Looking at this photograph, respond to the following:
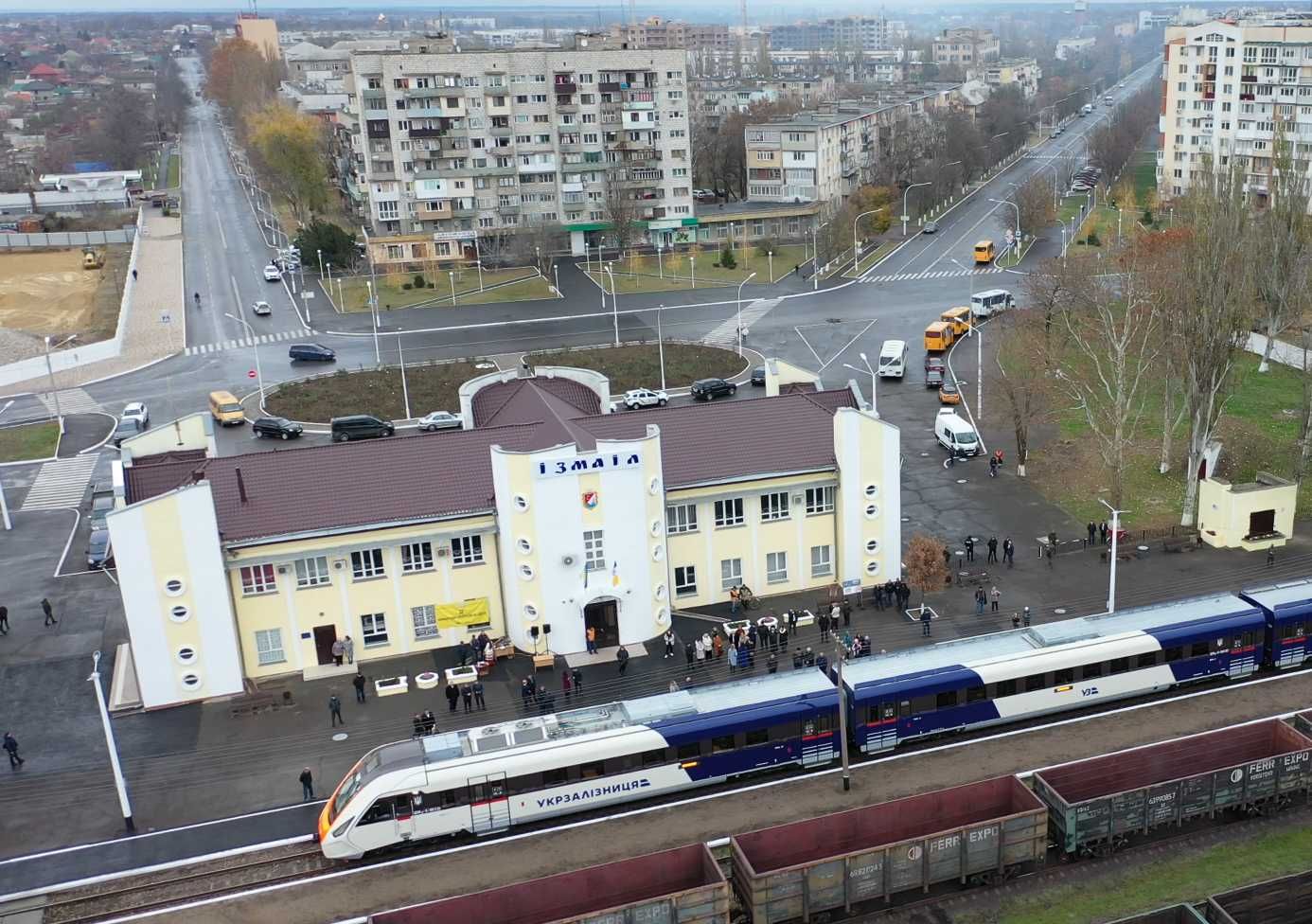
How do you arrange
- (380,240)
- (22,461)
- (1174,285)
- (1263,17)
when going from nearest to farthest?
(1174,285), (22,461), (380,240), (1263,17)

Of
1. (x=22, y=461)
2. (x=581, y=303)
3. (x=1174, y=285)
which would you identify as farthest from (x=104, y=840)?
(x=581, y=303)

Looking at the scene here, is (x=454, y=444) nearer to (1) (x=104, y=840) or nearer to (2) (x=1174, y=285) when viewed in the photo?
(1) (x=104, y=840)

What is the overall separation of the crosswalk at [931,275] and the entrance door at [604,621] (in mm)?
70669

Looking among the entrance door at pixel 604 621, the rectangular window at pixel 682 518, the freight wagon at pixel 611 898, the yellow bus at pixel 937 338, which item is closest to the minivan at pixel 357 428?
the rectangular window at pixel 682 518

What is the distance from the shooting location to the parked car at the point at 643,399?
75.2 meters

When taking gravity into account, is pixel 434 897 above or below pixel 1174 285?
below

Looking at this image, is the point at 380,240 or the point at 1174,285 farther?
the point at 380,240

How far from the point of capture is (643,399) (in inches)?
2982

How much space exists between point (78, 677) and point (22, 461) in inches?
1216

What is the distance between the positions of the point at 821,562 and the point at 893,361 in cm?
3316

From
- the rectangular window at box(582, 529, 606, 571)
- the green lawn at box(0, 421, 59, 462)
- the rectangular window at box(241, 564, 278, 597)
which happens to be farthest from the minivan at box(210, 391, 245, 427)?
the rectangular window at box(582, 529, 606, 571)

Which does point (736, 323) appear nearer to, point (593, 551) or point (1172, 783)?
point (593, 551)

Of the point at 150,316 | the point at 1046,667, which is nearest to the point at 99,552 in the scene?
the point at 1046,667

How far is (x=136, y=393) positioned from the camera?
8369 cm
